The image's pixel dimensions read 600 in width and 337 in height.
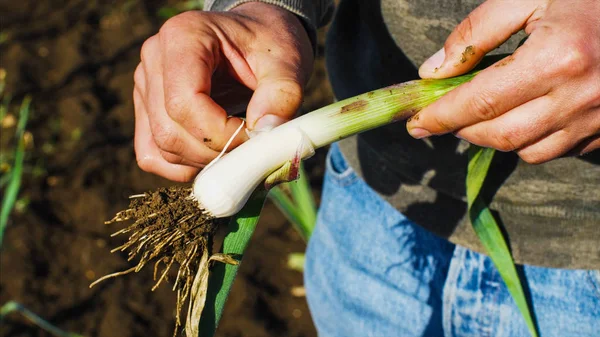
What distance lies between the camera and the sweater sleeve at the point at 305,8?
969mm

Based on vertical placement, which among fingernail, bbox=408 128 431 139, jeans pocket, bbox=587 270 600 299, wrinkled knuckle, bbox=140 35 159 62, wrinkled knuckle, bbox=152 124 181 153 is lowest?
jeans pocket, bbox=587 270 600 299

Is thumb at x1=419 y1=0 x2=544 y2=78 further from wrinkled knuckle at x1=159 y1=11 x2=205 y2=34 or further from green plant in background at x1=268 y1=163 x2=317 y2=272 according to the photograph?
green plant in background at x1=268 y1=163 x2=317 y2=272

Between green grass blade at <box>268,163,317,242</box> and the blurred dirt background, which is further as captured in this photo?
the blurred dirt background

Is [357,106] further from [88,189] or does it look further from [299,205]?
[88,189]

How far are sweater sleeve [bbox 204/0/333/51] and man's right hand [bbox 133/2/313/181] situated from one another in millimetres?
14

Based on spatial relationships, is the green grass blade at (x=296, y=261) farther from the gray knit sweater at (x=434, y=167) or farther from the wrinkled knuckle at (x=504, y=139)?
the wrinkled knuckle at (x=504, y=139)

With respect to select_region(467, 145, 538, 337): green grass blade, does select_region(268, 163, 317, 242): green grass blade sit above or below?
below

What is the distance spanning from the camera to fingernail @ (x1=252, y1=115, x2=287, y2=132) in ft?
2.71

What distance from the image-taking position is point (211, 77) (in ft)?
2.94

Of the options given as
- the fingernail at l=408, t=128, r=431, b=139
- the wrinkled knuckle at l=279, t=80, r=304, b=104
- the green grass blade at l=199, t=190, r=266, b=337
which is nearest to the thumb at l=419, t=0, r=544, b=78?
the fingernail at l=408, t=128, r=431, b=139

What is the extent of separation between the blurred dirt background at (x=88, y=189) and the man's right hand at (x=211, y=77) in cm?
126

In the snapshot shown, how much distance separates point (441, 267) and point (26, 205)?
1943 millimetres

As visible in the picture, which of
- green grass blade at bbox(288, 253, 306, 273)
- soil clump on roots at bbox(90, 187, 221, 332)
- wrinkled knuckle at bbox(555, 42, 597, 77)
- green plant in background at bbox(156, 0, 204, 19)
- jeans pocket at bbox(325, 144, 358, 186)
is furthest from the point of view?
green plant in background at bbox(156, 0, 204, 19)

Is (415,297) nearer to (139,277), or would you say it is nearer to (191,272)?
(191,272)
